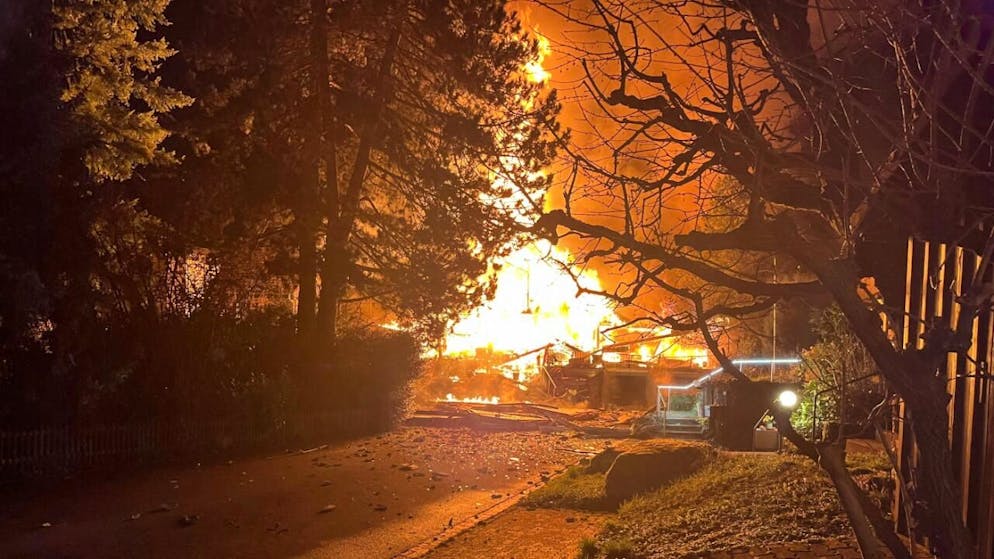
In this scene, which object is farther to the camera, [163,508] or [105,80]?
[105,80]

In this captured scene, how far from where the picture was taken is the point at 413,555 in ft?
32.9

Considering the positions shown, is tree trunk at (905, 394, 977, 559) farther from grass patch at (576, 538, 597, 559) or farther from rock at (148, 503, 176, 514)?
rock at (148, 503, 176, 514)

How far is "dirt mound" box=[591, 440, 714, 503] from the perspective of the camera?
13.0m

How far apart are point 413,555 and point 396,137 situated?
13.4 metres

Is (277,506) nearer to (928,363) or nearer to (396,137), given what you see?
(928,363)

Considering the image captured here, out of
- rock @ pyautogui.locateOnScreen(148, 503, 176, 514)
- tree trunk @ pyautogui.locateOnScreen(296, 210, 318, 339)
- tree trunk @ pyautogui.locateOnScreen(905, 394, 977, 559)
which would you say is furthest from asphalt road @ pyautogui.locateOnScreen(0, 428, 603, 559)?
tree trunk @ pyautogui.locateOnScreen(905, 394, 977, 559)

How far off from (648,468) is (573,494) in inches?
51.4

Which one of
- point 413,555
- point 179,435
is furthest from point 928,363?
point 179,435

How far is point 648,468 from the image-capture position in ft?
43.3

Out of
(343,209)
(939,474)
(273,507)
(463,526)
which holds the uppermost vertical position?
(343,209)

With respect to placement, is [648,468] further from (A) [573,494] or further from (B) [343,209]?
(B) [343,209]

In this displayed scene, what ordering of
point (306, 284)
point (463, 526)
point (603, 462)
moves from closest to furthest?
point (463, 526)
point (603, 462)
point (306, 284)

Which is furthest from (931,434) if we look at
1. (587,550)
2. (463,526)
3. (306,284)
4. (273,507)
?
(306,284)

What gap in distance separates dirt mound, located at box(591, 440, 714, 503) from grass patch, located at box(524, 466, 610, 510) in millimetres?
258
